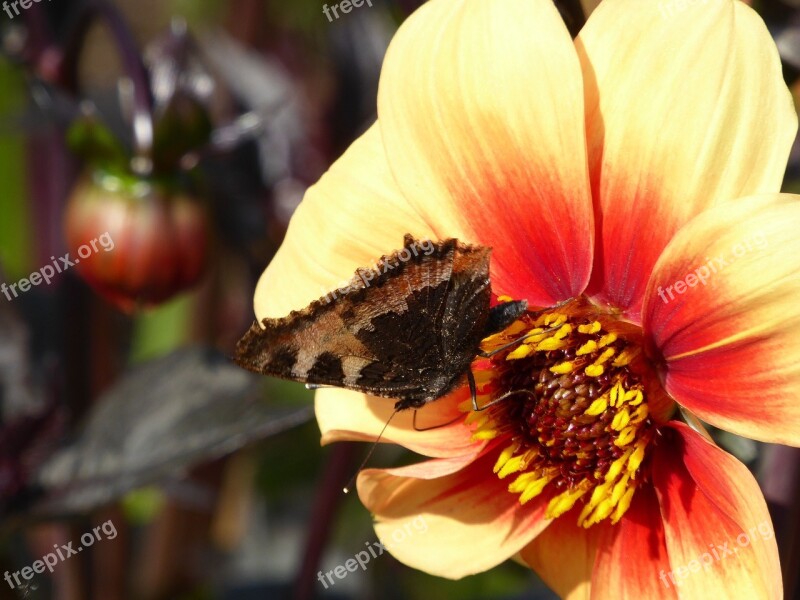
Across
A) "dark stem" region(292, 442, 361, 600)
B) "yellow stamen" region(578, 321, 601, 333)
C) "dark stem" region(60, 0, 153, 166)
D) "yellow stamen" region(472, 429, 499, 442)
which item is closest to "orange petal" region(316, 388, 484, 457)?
"yellow stamen" region(472, 429, 499, 442)

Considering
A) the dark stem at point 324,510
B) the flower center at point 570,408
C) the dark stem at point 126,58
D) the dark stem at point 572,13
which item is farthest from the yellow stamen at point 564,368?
the dark stem at point 126,58

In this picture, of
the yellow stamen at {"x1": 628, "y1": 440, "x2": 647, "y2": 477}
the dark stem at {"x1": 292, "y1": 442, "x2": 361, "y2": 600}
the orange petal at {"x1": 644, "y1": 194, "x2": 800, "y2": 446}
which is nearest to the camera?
the orange petal at {"x1": 644, "y1": 194, "x2": 800, "y2": 446}

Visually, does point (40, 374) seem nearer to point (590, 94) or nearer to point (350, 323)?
point (350, 323)

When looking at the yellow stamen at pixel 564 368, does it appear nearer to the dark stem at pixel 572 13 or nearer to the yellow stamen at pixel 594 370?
the yellow stamen at pixel 594 370

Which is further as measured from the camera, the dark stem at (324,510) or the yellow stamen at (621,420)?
the dark stem at (324,510)

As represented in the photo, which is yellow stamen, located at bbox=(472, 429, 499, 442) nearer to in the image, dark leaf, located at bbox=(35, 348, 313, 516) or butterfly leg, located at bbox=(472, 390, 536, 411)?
butterfly leg, located at bbox=(472, 390, 536, 411)

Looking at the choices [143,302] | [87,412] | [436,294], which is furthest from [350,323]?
[87,412]
